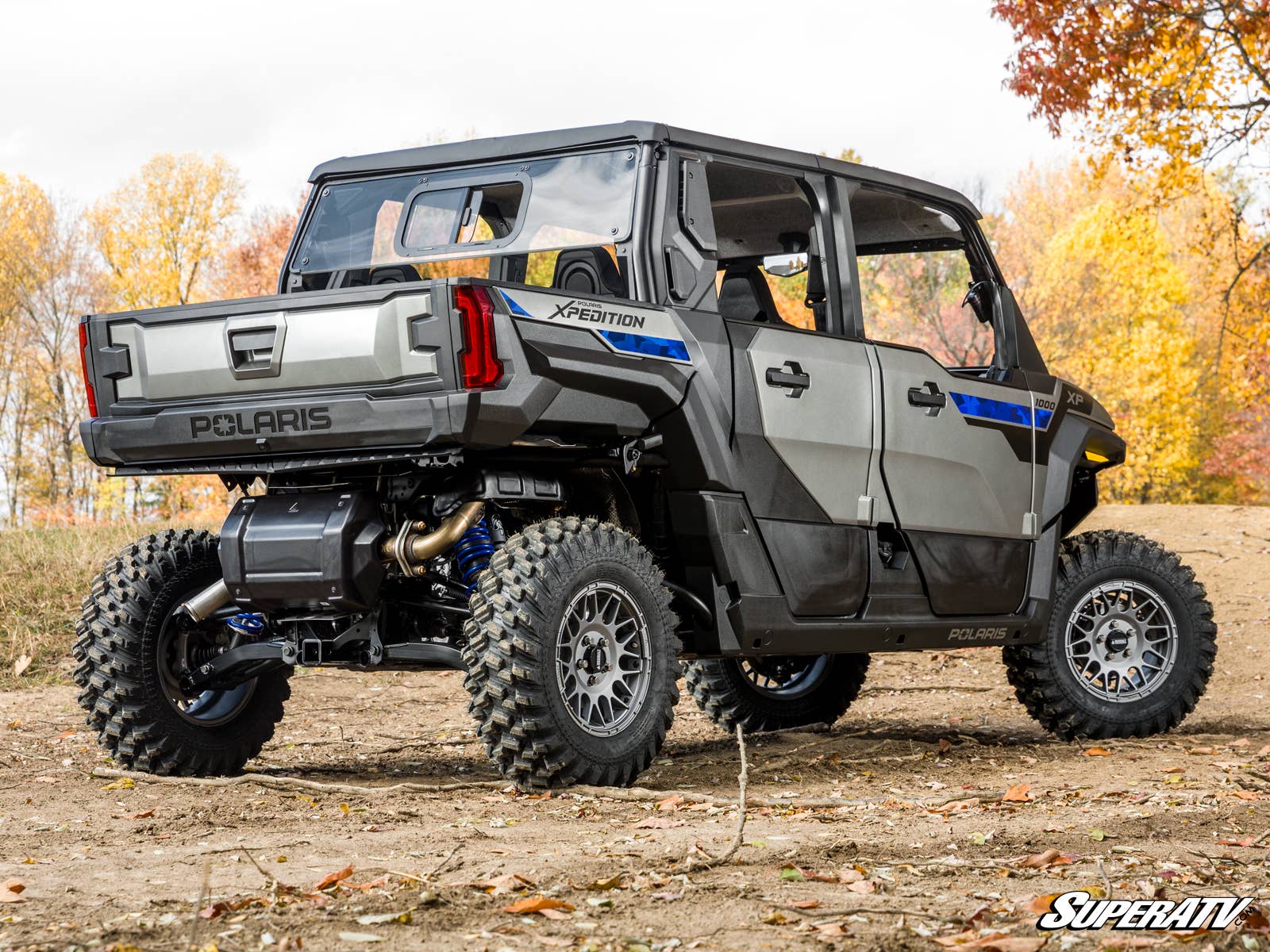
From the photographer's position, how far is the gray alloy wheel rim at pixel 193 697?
6.20 meters

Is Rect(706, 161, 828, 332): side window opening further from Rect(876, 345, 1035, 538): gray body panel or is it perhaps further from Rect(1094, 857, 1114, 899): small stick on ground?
Rect(1094, 857, 1114, 899): small stick on ground

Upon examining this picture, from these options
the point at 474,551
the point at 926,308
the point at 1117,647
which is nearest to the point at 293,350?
the point at 474,551

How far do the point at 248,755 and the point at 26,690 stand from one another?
4.75 meters

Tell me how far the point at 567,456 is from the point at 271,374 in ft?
3.70

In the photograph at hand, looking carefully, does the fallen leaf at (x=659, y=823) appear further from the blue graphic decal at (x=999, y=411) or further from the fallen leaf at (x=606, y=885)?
the blue graphic decal at (x=999, y=411)

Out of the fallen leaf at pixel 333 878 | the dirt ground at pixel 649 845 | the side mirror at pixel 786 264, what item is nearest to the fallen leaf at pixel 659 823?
the dirt ground at pixel 649 845

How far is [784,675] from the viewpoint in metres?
8.57

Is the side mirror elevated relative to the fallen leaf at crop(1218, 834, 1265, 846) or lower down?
elevated

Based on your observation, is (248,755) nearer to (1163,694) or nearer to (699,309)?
(699,309)

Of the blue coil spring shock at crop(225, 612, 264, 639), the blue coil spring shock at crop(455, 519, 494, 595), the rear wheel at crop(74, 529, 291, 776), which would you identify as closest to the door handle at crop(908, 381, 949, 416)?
the blue coil spring shock at crop(455, 519, 494, 595)

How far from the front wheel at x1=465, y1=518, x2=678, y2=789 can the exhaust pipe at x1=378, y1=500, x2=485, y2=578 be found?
0.17 meters

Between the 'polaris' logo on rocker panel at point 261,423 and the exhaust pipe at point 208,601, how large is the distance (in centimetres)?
72

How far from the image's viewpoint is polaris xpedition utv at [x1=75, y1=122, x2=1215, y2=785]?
528 cm

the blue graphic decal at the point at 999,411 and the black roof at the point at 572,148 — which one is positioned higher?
the black roof at the point at 572,148
